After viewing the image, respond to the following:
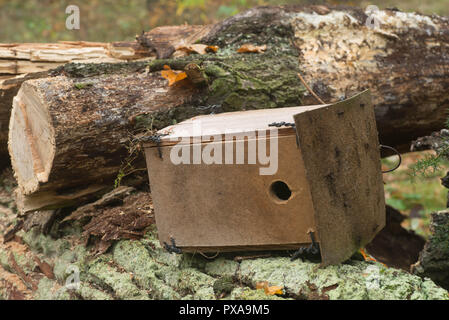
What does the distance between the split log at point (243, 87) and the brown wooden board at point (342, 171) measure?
954 mm

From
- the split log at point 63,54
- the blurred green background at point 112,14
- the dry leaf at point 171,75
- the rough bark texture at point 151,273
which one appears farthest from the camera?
the blurred green background at point 112,14

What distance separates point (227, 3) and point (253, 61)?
18.0 ft

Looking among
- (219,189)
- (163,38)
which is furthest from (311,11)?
(219,189)

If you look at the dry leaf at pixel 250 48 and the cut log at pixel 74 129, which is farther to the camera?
the dry leaf at pixel 250 48

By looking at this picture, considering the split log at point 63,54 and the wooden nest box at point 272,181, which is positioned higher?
the split log at point 63,54

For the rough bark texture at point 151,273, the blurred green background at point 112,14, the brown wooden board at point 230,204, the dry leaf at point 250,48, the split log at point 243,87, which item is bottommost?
the rough bark texture at point 151,273

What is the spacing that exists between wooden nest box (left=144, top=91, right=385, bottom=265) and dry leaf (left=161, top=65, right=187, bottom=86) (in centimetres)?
62

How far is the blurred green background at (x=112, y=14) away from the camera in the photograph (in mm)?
7578

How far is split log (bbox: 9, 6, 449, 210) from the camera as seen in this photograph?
286 cm

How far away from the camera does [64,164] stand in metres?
2.83

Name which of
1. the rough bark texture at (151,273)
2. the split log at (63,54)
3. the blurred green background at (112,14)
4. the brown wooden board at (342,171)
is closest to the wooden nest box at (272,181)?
the brown wooden board at (342,171)

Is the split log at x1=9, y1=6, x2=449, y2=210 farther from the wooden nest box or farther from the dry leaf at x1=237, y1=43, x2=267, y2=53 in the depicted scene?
the wooden nest box

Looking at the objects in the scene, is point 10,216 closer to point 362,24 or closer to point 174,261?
point 174,261

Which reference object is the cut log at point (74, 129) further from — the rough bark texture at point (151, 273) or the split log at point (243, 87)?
the rough bark texture at point (151, 273)
